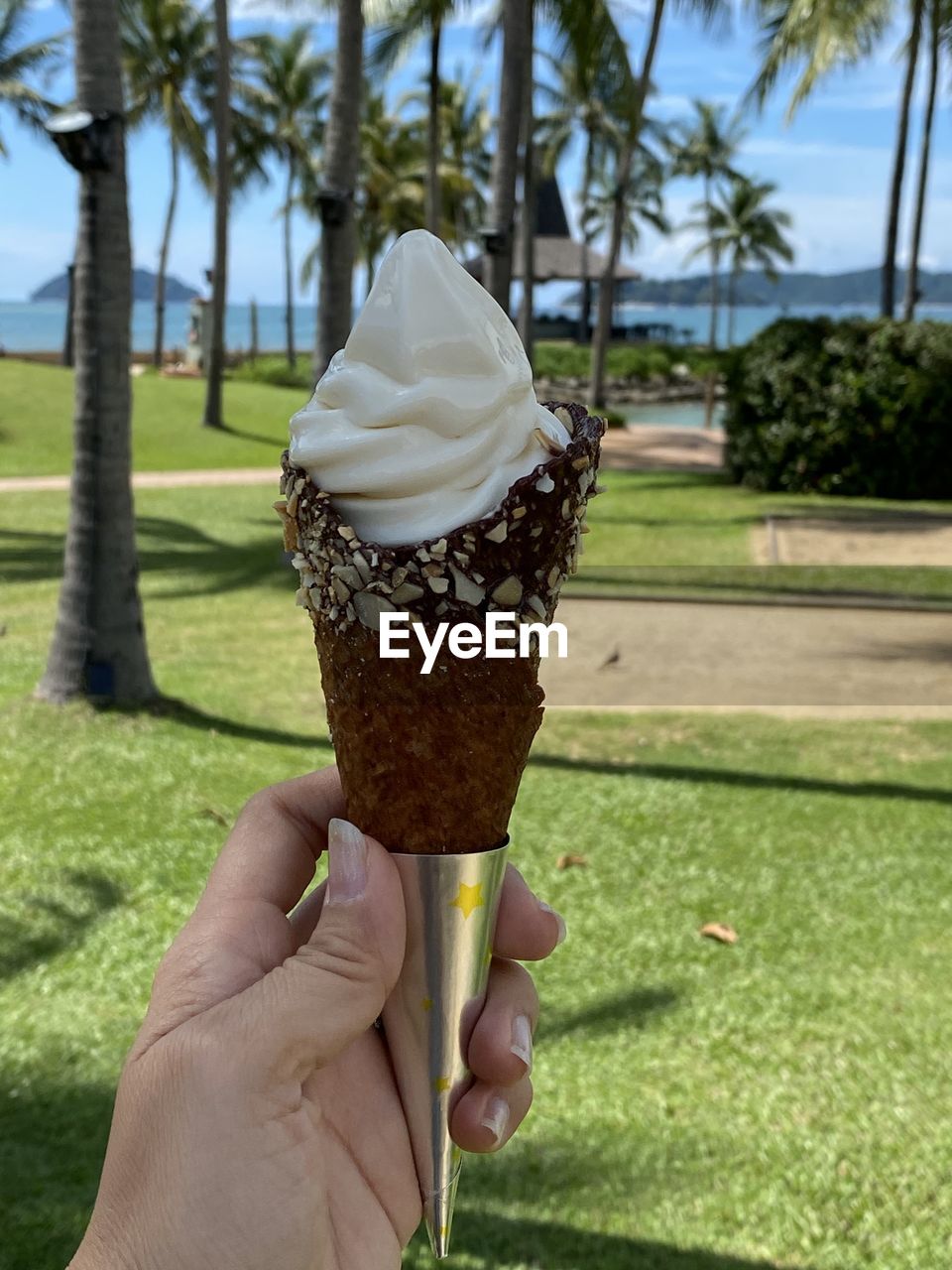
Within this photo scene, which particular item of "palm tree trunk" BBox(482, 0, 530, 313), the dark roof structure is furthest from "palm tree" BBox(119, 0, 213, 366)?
"palm tree trunk" BBox(482, 0, 530, 313)

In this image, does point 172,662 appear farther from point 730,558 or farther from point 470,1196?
point 730,558

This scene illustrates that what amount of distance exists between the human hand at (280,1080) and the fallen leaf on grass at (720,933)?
9.37 ft

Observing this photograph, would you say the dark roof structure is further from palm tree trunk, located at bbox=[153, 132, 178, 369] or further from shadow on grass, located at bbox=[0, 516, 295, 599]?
shadow on grass, located at bbox=[0, 516, 295, 599]

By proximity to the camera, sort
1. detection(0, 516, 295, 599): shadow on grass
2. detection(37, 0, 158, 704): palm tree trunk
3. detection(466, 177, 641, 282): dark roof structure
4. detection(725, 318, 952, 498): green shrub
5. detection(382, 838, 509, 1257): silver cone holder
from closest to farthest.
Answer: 1. detection(382, 838, 509, 1257): silver cone holder
2. detection(37, 0, 158, 704): palm tree trunk
3. detection(0, 516, 295, 599): shadow on grass
4. detection(725, 318, 952, 498): green shrub
5. detection(466, 177, 641, 282): dark roof structure

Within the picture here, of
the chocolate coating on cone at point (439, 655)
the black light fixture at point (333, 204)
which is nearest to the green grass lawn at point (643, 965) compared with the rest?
the chocolate coating on cone at point (439, 655)

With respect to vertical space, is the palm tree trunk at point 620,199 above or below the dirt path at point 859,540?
above

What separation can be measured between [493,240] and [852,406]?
24.2 ft

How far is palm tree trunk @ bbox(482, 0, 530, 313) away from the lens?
11.3 m

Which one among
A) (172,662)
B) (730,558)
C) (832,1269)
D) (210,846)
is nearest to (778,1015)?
(832,1269)

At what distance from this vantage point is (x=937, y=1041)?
4.22 metres

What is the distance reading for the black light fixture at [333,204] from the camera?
1013cm

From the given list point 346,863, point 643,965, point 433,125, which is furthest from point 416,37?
point 346,863

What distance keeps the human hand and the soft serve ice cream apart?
0.58 meters

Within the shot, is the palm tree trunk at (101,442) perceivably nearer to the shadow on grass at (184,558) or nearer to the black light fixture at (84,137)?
the black light fixture at (84,137)
